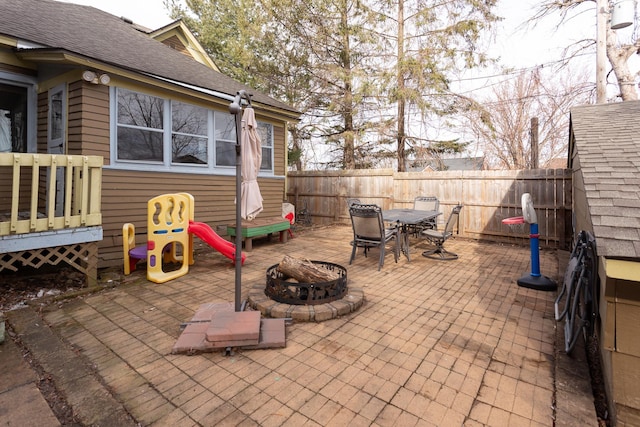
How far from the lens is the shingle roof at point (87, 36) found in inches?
199

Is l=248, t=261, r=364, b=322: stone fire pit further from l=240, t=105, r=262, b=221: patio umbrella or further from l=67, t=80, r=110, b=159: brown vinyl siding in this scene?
l=67, t=80, r=110, b=159: brown vinyl siding

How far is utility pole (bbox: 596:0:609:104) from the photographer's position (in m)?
8.06

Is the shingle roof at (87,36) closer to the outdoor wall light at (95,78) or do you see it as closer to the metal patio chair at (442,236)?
the outdoor wall light at (95,78)

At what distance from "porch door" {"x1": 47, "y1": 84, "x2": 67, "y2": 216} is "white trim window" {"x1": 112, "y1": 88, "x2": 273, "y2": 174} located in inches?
30.4

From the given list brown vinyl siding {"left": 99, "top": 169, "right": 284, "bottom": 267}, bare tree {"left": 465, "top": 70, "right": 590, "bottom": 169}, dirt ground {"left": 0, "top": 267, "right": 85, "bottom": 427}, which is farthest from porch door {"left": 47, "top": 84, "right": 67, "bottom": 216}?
bare tree {"left": 465, "top": 70, "right": 590, "bottom": 169}

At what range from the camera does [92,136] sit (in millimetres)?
5129

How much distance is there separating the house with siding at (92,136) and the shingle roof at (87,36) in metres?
0.04

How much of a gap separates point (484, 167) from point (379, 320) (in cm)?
1812

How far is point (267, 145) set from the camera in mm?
8734

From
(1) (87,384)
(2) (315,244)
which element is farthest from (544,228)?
(1) (87,384)

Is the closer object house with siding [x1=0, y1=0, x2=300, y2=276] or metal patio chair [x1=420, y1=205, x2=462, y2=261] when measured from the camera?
house with siding [x1=0, y1=0, x2=300, y2=276]

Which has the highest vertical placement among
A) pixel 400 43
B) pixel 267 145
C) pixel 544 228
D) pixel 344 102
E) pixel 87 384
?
pixel 400 43

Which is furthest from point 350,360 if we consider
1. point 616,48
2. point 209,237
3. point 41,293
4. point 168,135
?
point 616,48

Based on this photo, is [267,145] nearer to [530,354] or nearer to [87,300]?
[87,300]
